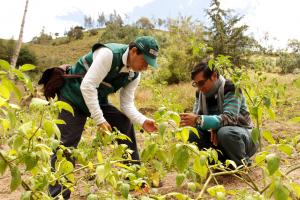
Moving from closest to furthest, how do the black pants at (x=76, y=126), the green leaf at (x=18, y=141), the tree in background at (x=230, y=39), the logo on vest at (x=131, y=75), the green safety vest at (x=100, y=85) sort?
the green leaf at (x=18, y=141), the black pants at (x=76, y=126), the green safety vest at (x=100, y=85), the logo on vest at (x=131, y=75), the tree in background at (x=230, y=39)

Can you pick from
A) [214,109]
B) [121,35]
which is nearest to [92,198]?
[214,109]

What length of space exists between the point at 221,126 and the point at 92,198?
6.98 ft

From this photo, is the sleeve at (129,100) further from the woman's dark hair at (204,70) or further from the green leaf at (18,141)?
the green leaf at (18,141)

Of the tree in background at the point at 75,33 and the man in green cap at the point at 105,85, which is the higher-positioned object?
the tree in background at the point at 75,33

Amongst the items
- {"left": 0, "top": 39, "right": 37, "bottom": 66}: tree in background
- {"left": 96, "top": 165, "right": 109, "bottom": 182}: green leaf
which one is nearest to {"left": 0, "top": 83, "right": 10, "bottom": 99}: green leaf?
{"left": 96, "top": 165, "right": 109, "bottom": 182}: green leaf

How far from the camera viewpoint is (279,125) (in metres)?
5.77

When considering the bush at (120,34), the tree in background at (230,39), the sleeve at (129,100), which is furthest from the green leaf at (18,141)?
the bush at (120,34)

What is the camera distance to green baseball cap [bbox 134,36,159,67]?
9.18ft

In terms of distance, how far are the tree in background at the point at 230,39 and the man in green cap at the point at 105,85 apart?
10532mm

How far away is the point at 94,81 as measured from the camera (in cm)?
285

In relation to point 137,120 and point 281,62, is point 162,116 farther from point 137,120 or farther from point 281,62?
point 281,62

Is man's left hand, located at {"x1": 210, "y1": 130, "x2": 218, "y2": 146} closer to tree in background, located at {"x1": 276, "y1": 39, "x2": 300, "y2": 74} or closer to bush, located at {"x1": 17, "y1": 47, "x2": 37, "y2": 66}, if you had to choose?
tree in background, located at {"x1": 276, "y1": 39, "x2": 300, "y2": 74}

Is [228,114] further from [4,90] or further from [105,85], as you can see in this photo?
[4,90]

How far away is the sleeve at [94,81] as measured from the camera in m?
2.84
